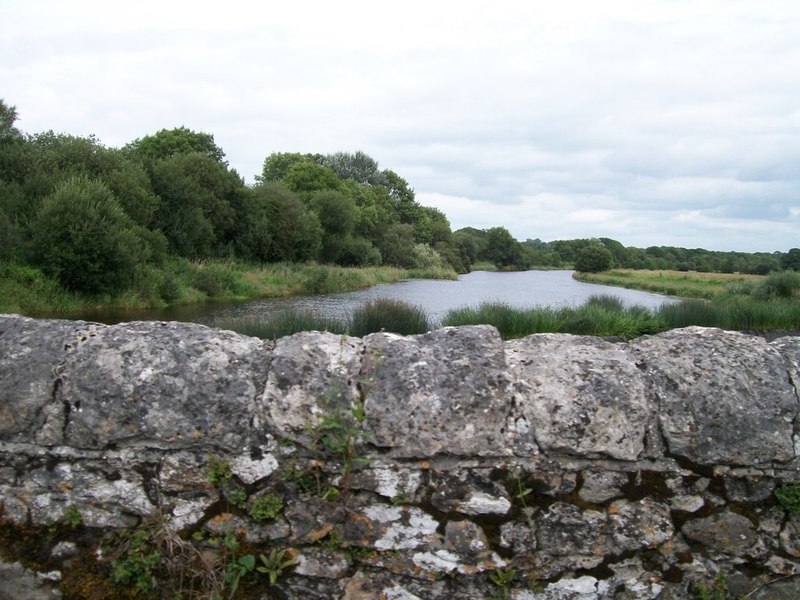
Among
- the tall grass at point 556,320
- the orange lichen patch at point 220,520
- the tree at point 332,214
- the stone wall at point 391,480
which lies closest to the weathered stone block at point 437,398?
the stone wall at point 391,480

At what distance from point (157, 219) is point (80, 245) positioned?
25.9 feet

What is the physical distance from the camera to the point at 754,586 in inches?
80.0

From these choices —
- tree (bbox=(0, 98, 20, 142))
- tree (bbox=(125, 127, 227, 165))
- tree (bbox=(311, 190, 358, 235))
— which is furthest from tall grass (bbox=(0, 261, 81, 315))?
tree (bbox=(125, 127, 227, 165))

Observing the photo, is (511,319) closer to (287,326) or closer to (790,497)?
(287,326)

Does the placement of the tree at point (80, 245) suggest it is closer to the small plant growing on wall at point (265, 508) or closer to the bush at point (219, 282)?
the bush at point (219, 282)

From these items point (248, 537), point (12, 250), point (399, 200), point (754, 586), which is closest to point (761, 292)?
point (754, 586)

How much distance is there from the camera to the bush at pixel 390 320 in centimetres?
571

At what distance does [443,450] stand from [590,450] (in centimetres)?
50

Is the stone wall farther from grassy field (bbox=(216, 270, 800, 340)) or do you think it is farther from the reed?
grassy field (bbox=(216, 270, 800, 340))

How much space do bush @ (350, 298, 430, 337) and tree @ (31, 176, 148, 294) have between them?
40.7 feet

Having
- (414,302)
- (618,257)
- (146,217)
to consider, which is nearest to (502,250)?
(618,257)

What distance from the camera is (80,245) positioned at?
1584 centimetres

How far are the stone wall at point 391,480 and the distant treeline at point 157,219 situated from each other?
15708 millimetres

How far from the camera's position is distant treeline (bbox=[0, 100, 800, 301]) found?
1608 cm
